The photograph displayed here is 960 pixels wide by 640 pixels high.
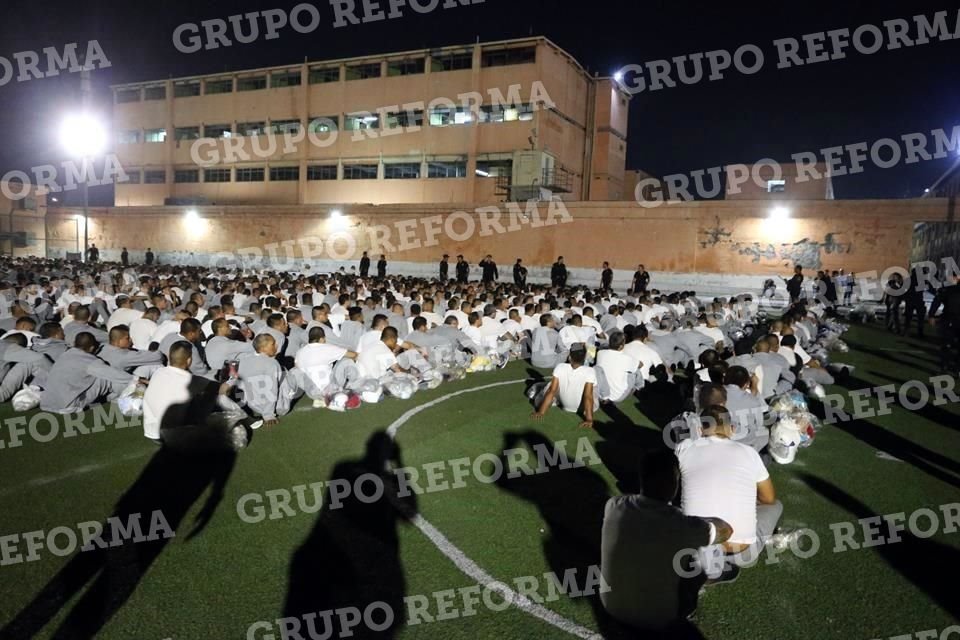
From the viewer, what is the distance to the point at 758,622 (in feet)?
Result: 12.0

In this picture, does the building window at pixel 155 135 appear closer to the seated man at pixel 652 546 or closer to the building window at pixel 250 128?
the building window at pixel 250 128

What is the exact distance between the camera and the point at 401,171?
1609 inches

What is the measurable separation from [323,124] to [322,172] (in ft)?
11.7

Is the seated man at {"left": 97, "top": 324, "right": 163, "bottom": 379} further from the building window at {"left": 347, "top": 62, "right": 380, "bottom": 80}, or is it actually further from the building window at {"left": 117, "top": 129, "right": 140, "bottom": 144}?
the building window at {"left": 117, "top": 129, "right": 140, "bottom": 144}

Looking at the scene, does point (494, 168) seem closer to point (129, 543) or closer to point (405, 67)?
point (405, 67)

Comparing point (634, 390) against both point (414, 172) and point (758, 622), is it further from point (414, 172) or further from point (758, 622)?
point (414, 172)

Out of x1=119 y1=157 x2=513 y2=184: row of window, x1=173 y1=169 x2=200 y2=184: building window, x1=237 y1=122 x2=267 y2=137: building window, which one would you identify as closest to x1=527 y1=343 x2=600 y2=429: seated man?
x1=119 y1=157 x2=513 y2=184: row of window

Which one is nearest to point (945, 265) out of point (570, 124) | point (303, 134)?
point (570, 124)

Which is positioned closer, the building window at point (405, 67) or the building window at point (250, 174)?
the building window at point (405, 67)

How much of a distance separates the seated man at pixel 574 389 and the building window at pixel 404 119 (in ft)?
117

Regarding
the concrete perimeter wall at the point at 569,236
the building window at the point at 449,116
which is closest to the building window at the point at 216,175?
the concrete perimeter wall at the point at 569,236

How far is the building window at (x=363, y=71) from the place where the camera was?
42.3 meters

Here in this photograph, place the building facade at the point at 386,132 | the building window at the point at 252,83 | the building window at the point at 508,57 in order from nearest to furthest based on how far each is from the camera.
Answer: the building window at the point at 508,57, the building facade at the point at 386,132, the building window at the point at 252,83

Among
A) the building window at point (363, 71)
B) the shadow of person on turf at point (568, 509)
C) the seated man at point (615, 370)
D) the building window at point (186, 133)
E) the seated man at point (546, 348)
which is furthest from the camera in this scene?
the building window at point (186, 133)
